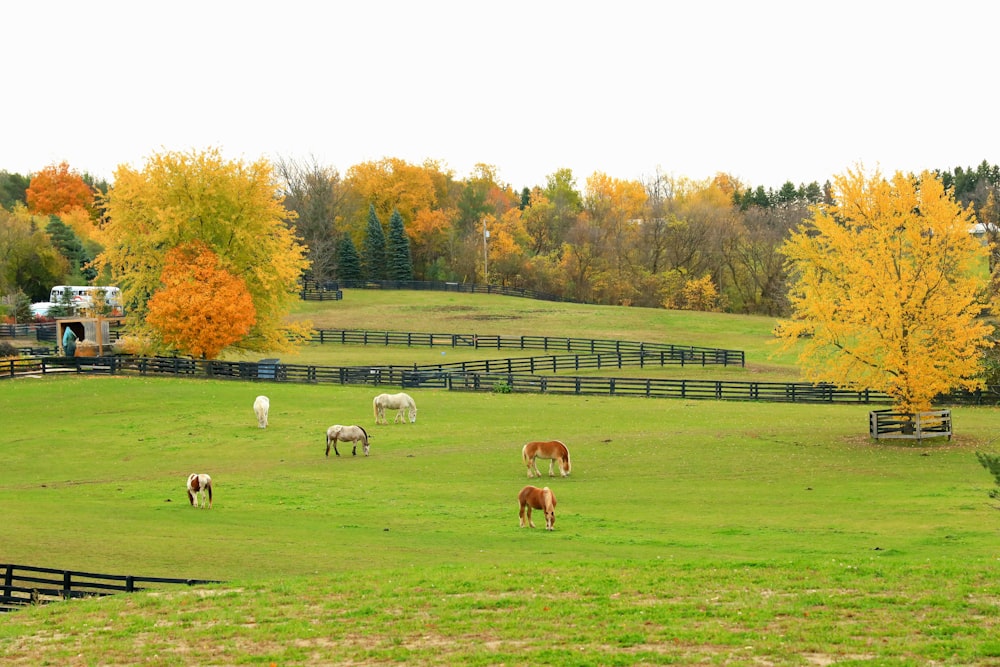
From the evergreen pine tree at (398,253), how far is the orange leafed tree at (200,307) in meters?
52.4

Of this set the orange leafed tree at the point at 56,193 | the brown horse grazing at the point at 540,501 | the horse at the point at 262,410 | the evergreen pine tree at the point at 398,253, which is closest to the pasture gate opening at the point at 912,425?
the brown horse grazing at the point at 540,501

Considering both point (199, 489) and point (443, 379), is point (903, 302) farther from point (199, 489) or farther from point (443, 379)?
point (443, 379)

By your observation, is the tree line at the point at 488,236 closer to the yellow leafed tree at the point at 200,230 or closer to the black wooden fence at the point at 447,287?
the black wooden fence at the point at 447,287

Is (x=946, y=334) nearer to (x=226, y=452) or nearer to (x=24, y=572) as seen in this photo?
(x=226, y=452)

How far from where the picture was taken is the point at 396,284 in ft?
340

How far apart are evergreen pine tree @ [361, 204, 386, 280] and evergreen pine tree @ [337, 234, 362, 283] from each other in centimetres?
137

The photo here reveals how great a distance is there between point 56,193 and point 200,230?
73056 millimetres

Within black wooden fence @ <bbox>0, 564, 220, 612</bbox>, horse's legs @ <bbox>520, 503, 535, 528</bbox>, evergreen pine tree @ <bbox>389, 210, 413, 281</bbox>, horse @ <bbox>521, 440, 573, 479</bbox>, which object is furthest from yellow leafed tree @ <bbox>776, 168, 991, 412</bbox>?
evergreen pine tree @ <bbox>389, 210, 413, 281</bbox>

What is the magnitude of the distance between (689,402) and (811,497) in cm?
2005

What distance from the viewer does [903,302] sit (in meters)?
33.3

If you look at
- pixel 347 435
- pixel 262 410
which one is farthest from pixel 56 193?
pixel 347 435

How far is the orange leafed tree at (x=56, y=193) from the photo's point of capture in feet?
388

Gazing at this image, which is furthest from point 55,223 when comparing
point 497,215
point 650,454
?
point 650,454

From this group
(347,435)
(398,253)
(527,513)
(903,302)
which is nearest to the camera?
(527,513)
